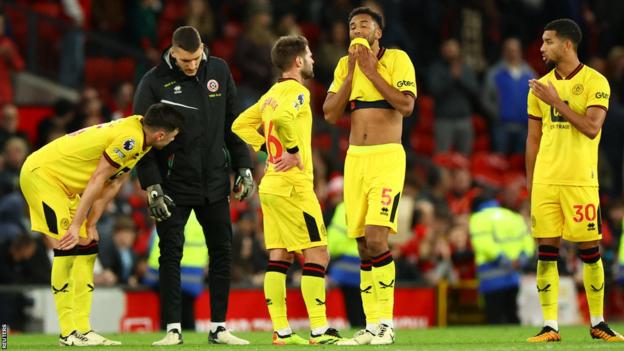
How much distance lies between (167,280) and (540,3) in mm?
18120

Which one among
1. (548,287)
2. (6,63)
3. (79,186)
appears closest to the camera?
(79,186)

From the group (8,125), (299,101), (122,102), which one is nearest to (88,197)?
(299,101)

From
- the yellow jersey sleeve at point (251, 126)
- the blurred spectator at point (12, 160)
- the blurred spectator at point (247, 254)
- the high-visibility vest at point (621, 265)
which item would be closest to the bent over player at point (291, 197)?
the yellow jersey sleeve at point (251, 126)

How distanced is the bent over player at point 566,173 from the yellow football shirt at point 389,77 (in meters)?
1.06

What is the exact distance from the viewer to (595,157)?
1173cm

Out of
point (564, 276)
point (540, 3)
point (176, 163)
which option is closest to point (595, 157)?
point (176, 163)

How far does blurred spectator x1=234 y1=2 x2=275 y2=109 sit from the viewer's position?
70.9ft

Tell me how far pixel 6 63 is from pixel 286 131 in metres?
9.39

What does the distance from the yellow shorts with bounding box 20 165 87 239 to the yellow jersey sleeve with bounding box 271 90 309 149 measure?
1796 millimetres

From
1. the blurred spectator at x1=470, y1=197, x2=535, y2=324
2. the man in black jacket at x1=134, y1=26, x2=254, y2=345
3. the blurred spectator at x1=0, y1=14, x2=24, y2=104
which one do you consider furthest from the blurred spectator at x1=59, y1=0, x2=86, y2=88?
the man in black jacket at x1=134, y1=26, x2=254, y2=345

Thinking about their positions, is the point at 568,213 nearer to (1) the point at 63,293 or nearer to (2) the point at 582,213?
(2) the point at 582,213

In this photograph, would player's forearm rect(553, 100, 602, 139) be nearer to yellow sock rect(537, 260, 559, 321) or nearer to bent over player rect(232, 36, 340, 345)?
yellow sock rect(537, 260, 559, 321)

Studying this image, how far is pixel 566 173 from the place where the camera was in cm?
1155

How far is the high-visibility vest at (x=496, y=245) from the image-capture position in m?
18.1
